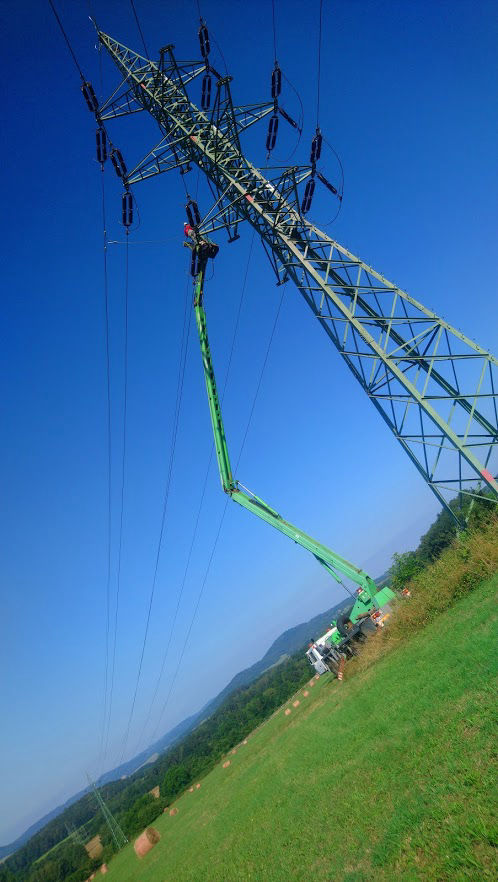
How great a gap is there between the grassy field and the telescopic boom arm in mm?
5060

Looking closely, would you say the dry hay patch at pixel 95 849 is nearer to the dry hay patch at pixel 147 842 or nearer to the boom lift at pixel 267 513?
the dry hay patch at pixel 147 842

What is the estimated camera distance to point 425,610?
11406 millimetres

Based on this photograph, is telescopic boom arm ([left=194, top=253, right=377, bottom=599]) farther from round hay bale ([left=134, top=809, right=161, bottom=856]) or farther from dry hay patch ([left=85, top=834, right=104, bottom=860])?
dry hay patch ([left=85, top=834, right=104, bottom=860])

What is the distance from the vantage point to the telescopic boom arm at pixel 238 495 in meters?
15.5

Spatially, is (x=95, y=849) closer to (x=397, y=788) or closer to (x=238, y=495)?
(x=238, y=495)

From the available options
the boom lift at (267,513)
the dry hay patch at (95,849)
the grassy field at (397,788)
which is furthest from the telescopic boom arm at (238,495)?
the dry hay patch at (95,849)

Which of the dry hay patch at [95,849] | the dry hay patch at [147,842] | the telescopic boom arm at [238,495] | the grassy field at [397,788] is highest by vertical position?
the telescopic boom arm at [238,495]

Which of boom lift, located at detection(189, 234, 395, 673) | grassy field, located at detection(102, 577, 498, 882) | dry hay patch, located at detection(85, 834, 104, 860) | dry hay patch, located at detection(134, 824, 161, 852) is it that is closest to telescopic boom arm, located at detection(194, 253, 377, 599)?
boom lift, located at detection(189, 234, 395, 673)

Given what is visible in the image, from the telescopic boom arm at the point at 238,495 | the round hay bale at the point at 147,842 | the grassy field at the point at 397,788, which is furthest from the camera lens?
the round hay bale at the point at 147,842

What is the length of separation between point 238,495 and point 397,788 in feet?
39.2

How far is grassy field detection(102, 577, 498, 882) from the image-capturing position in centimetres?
367

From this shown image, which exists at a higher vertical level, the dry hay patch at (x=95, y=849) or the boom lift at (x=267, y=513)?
the boom lift at (x=267, y=513)

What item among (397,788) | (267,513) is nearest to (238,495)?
(267,513)

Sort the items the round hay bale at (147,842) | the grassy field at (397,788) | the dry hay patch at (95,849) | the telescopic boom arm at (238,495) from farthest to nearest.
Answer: the dry hay patch at (95,849), the round hay bale at (147,842), the telescopic boom arm at (238,495), the grassy field at (397,788)
